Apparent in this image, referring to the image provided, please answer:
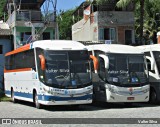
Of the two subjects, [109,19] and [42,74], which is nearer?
[42,74]

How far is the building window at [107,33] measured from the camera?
43.2 m

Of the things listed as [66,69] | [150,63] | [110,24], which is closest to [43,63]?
[66,69]

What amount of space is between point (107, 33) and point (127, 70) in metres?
22.3

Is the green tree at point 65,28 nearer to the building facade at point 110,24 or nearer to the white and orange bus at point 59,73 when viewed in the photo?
the building facade at point 110,24

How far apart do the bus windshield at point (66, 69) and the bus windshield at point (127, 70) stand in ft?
4.68

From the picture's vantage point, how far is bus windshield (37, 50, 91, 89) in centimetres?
1997

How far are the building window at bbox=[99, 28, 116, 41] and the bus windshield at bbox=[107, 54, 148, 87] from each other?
21.2 meters

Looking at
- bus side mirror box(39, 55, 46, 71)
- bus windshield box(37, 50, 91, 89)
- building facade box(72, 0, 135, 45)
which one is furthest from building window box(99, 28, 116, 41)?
bus side mirror box(39, 55, 46, 71)

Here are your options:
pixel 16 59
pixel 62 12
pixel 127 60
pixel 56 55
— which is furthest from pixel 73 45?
pixel 62 12

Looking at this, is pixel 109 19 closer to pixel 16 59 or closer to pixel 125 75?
pixel 16 59

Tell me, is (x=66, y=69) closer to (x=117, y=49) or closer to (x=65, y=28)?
(x=117, y=49)

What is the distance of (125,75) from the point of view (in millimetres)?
21500

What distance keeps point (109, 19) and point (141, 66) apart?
21749mm

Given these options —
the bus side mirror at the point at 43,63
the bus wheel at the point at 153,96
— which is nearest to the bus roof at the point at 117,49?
the bus wheel at the point at 153,96
